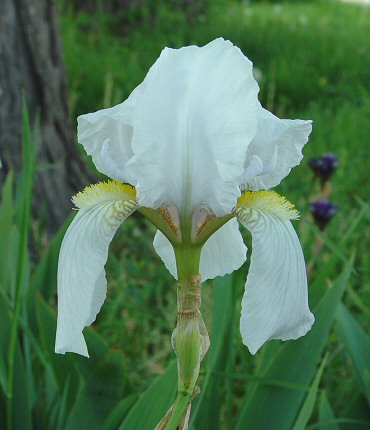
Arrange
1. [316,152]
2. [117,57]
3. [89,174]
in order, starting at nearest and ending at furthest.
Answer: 1. [89,174]
2. [316,152]
3. [117,57]

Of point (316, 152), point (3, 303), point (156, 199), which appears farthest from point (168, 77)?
point (316, 152)

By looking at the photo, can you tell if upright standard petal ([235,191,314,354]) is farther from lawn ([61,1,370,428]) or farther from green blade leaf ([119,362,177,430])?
lawn ([61,1,370,428])

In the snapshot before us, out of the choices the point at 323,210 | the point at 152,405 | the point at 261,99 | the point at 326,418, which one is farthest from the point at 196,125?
the point at 261,99

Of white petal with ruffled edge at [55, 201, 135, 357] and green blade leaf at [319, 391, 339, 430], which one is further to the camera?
green blade leaf at [319, 391, 339, 430]

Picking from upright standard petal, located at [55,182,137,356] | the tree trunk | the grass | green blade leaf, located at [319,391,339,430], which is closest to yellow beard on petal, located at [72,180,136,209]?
upright standard petal, located at [55,182,137,356]

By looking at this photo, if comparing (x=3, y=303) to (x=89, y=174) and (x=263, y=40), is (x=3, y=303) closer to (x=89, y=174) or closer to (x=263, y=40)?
(x=89, y=174)
